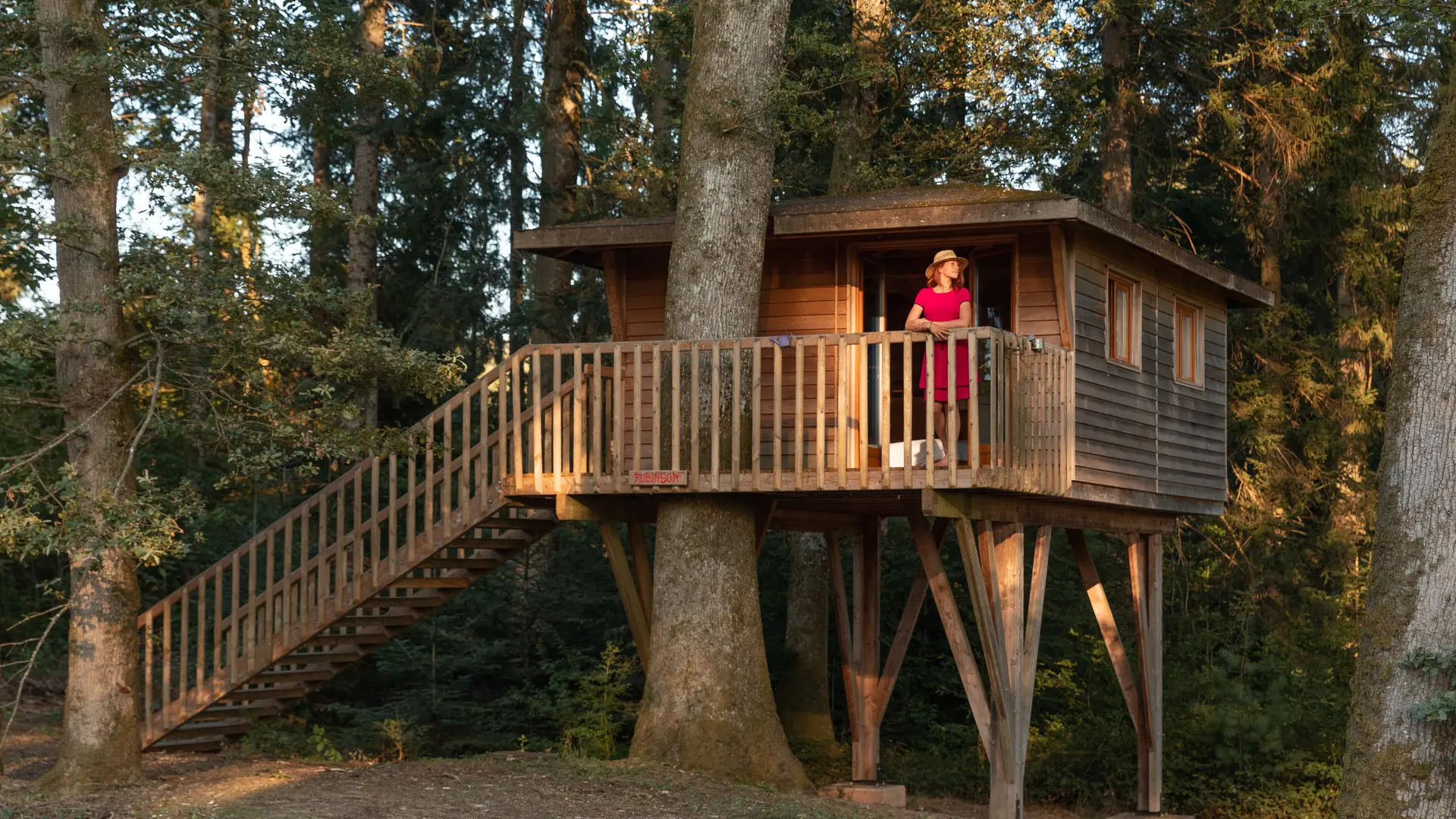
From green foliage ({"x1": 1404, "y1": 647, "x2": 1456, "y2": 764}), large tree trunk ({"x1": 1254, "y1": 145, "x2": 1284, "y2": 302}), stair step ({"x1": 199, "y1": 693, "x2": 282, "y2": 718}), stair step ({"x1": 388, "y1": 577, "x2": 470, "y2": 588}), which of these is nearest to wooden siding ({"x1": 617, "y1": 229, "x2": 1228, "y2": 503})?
stair step ({"x1": 388, "y1": 577, "x2": 470, "y2": 588})

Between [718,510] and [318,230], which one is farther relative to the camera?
[318,230]

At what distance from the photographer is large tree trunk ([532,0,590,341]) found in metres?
24.9

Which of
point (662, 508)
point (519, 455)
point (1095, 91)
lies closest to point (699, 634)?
point (662, 508)

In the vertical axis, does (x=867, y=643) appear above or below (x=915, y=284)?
below

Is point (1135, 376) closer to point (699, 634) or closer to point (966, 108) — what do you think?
point (699, 634)

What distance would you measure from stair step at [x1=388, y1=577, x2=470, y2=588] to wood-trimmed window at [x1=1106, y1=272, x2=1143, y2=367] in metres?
6.75

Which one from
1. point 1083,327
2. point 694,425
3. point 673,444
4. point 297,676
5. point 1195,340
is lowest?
point 297,676

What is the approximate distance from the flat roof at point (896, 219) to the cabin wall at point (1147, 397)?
0.44 metres

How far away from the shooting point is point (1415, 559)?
36.9 ft

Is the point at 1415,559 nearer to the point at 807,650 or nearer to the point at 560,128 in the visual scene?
the point at 807,650

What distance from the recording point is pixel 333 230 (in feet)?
89.6

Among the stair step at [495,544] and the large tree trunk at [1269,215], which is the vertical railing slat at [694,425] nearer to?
the stair step at [495,544]

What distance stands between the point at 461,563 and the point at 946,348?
5.50 metres

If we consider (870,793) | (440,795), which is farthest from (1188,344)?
(440,795)
